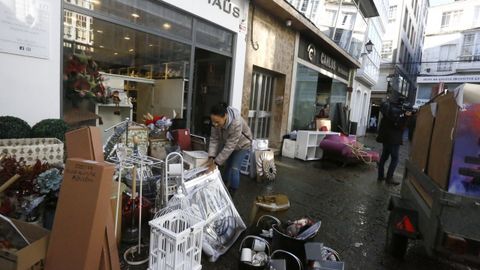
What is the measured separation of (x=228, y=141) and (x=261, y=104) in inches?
201

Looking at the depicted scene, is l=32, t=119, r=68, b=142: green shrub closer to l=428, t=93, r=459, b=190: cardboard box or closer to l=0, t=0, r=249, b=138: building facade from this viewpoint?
l=0, t=0, r=249, b=138: building facade

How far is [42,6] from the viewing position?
11.2ft

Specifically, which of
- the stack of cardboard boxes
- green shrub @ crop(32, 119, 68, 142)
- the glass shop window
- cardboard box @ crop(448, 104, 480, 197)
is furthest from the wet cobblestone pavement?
the glass shop window

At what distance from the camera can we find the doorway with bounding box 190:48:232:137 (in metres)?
6.82

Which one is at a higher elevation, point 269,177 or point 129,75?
point 129,75

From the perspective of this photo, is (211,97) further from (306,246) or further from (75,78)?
(306,246)

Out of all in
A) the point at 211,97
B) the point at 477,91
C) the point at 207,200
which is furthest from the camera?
the point at 211,97

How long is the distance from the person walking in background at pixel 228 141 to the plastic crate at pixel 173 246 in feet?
3.71

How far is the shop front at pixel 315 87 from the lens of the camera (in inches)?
379

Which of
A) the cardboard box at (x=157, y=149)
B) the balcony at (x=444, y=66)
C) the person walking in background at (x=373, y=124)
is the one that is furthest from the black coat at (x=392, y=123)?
the balcony at (x=444, y=66)

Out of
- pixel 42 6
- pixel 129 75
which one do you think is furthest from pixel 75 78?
pixel 129 75

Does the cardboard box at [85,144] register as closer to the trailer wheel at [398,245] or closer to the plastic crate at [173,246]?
the plastic crate at [173,246]

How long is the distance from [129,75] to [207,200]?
4.27m

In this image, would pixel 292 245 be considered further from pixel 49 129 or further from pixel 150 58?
pixel 150 58
